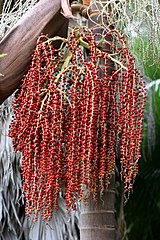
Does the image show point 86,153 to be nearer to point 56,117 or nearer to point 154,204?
point 56,117

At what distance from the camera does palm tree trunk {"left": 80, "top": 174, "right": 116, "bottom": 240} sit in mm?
1443

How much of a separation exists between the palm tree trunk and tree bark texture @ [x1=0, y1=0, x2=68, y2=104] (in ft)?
1.50

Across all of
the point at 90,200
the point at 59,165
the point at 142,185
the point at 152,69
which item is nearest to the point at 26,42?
the point at 59,165

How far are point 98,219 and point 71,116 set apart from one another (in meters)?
0.36

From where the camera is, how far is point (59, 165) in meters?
1.29

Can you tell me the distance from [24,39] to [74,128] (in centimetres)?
37

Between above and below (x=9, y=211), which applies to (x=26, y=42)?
above

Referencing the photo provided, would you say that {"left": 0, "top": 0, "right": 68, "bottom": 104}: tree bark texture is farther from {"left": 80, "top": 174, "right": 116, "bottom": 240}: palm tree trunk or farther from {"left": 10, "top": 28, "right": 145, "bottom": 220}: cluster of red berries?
{"left": 80, "top": 174, "right": 116, "bottom": 240}: palm tree trunk

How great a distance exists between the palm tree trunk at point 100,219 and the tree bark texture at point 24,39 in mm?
458

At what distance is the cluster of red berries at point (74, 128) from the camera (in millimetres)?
1276

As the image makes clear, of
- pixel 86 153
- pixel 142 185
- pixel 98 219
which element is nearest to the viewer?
pixel 86 153

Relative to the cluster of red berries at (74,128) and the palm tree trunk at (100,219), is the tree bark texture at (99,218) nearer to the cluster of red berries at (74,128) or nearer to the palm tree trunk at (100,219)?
the palm tree trunk at (100,219)

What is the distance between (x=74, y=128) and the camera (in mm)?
1283

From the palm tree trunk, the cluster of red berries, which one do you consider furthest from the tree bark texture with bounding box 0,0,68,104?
the palm tree trunk
